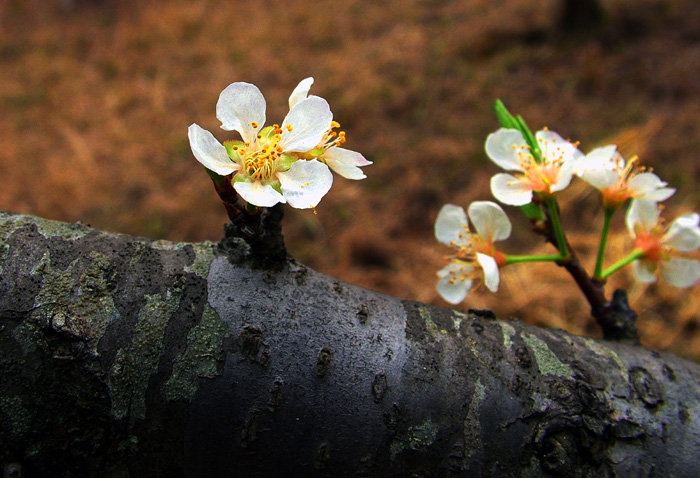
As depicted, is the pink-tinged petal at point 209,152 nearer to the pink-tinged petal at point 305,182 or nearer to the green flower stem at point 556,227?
the pink-tinged petal at point 305,182

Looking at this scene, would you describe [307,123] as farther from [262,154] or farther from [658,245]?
[658,245]

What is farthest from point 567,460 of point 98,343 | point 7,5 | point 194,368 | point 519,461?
point 7,5

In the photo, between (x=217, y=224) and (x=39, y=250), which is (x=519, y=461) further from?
(x=217, y=224)

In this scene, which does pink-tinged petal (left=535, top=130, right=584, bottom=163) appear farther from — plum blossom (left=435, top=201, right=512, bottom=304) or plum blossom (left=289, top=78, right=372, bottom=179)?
plum blossom (left=289, top=78, right=372, bottom=179)

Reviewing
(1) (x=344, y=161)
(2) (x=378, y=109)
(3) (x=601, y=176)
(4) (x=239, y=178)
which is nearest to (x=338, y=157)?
(1) (x=344, y=161)

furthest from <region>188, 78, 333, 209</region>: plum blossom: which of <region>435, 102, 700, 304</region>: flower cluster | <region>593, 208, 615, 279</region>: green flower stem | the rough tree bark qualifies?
<region>593, 208, 615, 279</region>: green flower stem

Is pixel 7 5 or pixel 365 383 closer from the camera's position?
pixel 365 383

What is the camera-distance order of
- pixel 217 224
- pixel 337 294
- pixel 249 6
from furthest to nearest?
1. pixel 249 6
2. pixel 217 224
3. pixel 337 294
